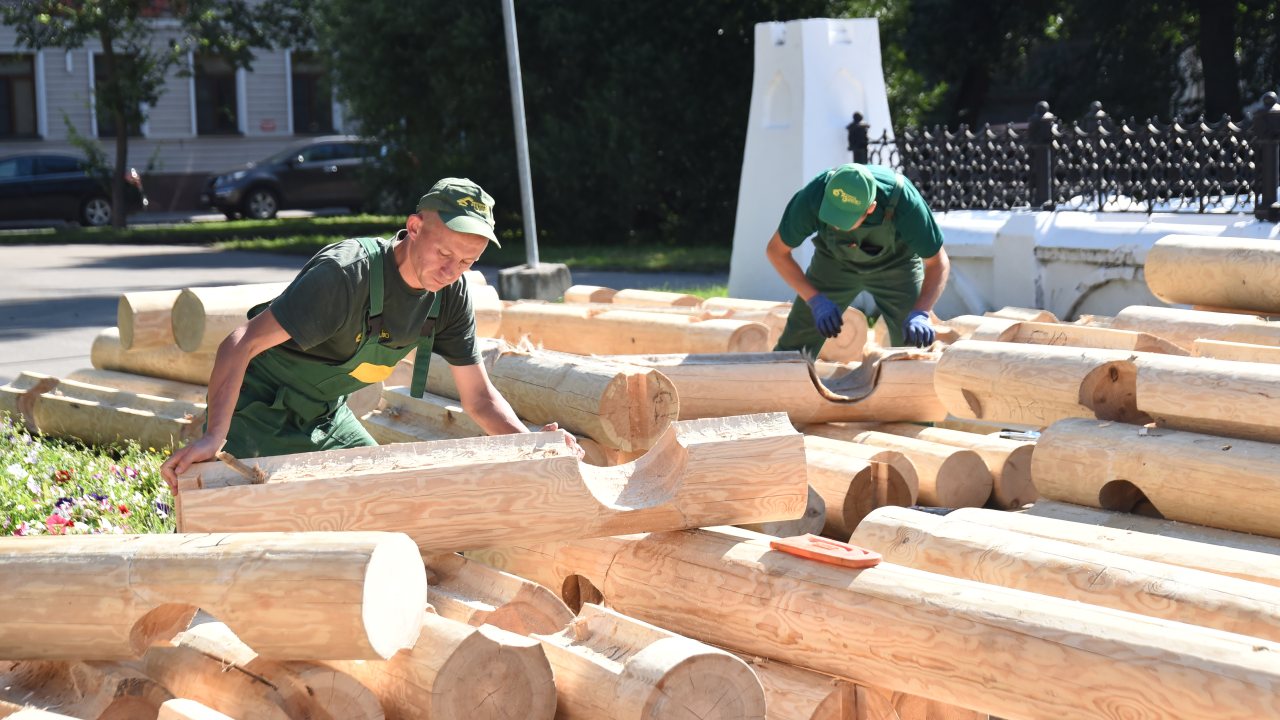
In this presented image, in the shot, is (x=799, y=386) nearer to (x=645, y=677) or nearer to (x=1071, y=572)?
(x=1071, y=572)

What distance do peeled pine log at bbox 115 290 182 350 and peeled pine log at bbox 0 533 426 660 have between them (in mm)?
3592

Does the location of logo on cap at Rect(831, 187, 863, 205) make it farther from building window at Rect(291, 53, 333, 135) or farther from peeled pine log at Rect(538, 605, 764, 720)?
building window at Rect(291, 53, 333, 135)

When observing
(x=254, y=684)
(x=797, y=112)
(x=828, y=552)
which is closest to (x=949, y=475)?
(x=828, y=552)

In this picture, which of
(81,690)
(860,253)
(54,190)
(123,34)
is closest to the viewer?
(81,690)

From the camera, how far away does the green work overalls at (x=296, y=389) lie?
4293 millimetres

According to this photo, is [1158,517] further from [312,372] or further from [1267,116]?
[1267,116]

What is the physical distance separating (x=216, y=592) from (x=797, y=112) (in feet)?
33.3

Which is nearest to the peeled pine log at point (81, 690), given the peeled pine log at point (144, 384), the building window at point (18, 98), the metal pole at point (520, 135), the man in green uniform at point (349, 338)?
the man in green uniform at point (349, 338)

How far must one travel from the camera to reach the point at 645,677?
3.10 metres

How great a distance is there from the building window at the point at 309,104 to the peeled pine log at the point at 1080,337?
106ft

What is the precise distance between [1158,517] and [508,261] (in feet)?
49.9

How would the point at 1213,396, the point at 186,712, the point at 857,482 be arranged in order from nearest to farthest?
1. the point at 186,712
2. the point at 1213,396
3. the point at 857,482

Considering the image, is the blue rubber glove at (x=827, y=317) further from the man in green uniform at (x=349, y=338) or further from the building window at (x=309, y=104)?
the building window at (x=309, y=104)

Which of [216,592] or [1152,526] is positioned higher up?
[216,592]
